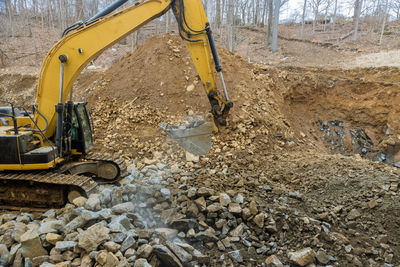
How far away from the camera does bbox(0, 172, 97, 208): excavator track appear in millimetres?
4074

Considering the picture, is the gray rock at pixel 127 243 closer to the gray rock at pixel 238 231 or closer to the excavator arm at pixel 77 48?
the gray rock at pixel 238 231

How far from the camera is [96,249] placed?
2.96 meters

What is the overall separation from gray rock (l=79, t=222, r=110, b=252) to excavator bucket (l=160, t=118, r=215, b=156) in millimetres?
3674

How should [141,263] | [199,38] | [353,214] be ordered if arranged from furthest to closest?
[199,38]
[353,214]
[141,263]

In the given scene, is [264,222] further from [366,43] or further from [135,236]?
[366,43]

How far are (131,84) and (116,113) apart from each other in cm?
111

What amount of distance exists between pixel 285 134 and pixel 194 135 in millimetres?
2453

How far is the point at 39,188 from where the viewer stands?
13.9ft

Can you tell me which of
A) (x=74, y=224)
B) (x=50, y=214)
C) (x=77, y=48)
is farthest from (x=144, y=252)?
(x=77, y=48)

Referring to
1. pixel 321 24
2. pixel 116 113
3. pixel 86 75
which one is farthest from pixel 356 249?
pixel 321 24

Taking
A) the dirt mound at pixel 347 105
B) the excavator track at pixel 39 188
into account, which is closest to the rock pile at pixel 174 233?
the excavator track at pixel 39 188

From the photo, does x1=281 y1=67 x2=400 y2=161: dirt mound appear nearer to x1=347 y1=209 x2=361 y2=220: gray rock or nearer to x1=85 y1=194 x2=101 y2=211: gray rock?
x1=347 y1=209 x2=361 y2=220: gray rock

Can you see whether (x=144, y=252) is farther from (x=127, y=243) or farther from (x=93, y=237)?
(x=93, y=237)

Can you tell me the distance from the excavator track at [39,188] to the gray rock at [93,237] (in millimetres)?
1081
